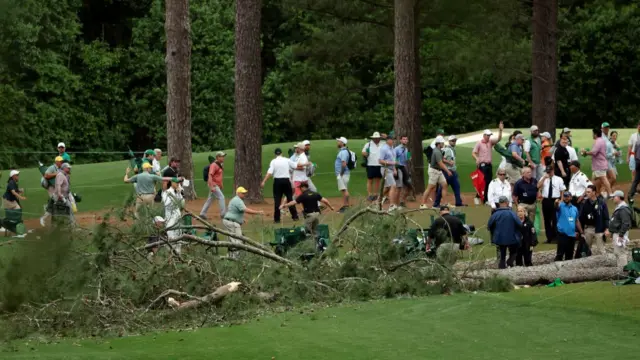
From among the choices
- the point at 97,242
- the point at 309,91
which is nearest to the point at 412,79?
the point at 309,91

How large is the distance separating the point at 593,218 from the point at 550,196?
1.85 metres

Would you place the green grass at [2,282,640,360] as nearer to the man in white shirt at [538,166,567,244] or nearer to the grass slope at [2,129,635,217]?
the man in white shirt at [538,166,567,244]

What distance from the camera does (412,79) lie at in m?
30.7

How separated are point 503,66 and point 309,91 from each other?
21.7 ft

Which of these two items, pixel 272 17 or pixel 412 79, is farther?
pixel 272 17

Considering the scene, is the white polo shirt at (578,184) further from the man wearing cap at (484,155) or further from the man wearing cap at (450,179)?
the man wearing cap at (484,155)

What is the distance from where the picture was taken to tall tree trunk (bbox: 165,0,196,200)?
29109 millimetres

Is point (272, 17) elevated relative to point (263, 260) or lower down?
elevated

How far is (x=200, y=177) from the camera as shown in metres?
36.0

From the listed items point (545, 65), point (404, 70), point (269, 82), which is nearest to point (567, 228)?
point (404, 70)

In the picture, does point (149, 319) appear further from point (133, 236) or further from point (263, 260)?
point (263, 260)

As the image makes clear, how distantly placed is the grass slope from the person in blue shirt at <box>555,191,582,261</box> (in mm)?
11732

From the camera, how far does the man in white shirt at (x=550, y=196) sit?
22547mm

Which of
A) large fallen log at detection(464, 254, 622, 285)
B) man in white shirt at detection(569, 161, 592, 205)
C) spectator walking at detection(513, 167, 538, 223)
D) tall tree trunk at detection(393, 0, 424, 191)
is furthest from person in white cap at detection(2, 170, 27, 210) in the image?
large fallen log at detection(464, 254, 622, 285)
